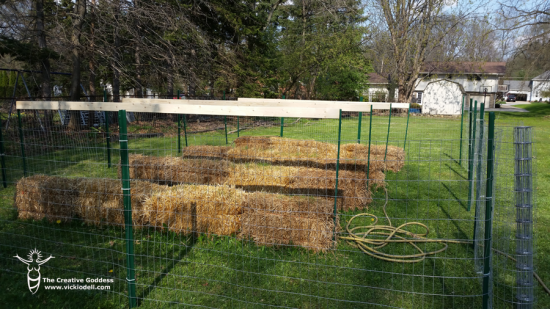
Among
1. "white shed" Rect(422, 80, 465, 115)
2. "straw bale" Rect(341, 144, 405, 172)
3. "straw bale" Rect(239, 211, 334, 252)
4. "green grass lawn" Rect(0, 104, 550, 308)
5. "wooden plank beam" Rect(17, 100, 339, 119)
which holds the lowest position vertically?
"green grass lawn" Rect(0, 104, 550, 308)

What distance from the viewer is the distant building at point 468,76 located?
31719mm

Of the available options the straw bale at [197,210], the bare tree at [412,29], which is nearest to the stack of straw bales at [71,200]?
the straw bale at [197,210]

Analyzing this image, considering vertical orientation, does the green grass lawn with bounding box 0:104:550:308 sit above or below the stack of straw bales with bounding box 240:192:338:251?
below

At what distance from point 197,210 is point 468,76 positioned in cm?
3796

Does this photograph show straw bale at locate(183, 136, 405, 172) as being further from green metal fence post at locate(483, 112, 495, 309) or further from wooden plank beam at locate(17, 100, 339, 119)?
green metal fence post at locate(483, 112, 495, 309)

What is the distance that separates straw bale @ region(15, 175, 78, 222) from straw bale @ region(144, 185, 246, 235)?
54.1 inches

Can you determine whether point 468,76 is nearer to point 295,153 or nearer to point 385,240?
point 295,153

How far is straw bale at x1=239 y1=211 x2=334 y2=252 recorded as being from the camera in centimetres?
452

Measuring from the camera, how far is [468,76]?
3550 centimetres

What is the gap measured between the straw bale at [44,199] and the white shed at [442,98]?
32.6 metres

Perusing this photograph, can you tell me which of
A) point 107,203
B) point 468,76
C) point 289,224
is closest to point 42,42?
point 107,203

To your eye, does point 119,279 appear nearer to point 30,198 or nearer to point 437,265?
point 30,198

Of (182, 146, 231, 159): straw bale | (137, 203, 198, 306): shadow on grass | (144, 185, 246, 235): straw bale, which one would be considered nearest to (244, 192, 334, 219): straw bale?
(144, 185, 246, 235): straw bale

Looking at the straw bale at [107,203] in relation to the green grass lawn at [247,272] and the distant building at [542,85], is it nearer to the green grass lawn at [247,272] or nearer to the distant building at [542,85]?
the green grass lawn at [247,272]
